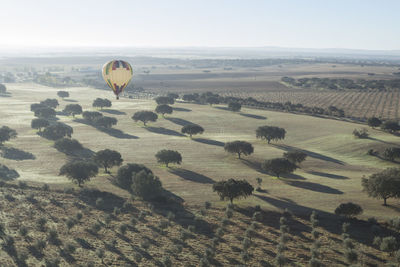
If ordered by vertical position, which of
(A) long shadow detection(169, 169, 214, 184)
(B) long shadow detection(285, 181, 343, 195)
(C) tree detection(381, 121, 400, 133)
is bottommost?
(A) long shadow detection(169, 169, 214, 184)

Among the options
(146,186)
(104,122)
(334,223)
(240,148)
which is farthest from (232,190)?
(104,122)

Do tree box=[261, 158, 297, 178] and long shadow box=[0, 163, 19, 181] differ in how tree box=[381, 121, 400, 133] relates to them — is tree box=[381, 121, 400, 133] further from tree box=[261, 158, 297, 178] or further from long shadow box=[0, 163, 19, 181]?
long shadow box=[0, 163, 19, 181]

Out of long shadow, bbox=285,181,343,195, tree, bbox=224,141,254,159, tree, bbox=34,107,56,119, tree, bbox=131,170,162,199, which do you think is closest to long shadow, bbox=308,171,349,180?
long shadow, bbox=285,181,343,195

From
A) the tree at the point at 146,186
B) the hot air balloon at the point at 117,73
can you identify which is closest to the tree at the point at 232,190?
the tree at the point at 146,186

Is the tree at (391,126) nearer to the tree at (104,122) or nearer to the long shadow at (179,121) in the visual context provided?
the long shadow at (179,121)

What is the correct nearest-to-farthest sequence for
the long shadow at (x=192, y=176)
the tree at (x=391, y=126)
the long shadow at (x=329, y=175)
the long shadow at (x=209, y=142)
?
the long shadow at (x=192, y=176), the long shadow at (x=329, y=175), the long shadow at (x=209, y=142), the tree at (x=391, y=126)

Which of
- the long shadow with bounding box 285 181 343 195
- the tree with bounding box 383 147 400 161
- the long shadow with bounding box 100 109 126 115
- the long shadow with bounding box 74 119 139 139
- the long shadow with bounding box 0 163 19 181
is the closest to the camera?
the long shadow with bounding box 285 181 343 195

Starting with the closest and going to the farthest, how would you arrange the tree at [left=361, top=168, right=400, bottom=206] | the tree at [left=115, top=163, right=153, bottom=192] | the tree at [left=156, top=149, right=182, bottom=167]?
1. the tree at [left=361, top=168, right=400, bottom=206]
2. the tree at [left=115, top=163, right=153, bottom=192]
3. the tree at [left=156, top=149, right=182, bottom=167]

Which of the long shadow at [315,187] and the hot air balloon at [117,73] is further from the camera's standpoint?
the hot air balloon at [117,73]
